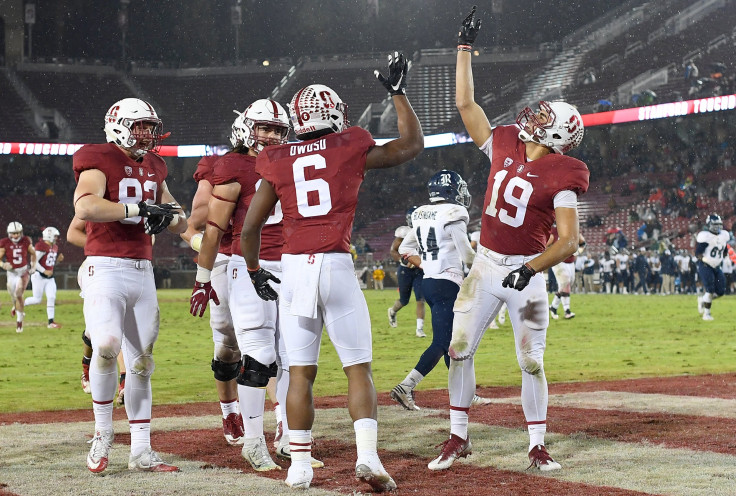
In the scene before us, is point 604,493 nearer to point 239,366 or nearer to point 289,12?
point 239,366

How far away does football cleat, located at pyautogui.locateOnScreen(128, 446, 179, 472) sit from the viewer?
5.48 m

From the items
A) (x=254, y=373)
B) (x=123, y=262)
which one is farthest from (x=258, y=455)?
(x=123, y=262)

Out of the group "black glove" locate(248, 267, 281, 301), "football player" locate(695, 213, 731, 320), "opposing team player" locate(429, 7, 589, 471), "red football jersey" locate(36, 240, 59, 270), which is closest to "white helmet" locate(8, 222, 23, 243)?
Answer: "red football jersey" locate(36, 240, 59, 270)

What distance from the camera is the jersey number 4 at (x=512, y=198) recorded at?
18.6 feet

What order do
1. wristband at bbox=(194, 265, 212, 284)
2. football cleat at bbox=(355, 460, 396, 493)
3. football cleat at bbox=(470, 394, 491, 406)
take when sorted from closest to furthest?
football cleat at bbox=(355, 460, 396, 493)
wristband at bbox=(194, 265, 212, 284)
football cleat at bbox=(470, 394, 491, 406)

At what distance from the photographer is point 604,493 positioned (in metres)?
4.73

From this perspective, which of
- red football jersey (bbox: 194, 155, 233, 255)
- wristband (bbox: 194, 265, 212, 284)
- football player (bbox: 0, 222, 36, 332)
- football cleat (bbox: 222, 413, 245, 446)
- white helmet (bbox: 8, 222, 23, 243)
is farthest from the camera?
white helmet (bbox: 8, 222, 23, 243)

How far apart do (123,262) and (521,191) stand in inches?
98.2

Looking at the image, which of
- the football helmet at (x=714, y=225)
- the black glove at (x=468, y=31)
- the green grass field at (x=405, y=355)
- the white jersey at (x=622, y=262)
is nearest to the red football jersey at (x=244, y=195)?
the black glove at (x=468, y=31)

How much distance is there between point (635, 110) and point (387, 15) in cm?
2096

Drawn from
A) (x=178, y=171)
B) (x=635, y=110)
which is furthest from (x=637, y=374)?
(x=178, y=171)

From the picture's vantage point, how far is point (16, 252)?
17672mm

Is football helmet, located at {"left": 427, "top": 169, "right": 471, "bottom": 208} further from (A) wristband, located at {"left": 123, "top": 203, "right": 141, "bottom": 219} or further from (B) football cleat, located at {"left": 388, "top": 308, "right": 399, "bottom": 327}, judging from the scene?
(B) football cleat, located at {"left": 388, "top": 308, "right": 399, "bottom": 327}

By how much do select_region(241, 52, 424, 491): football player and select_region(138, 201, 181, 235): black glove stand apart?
0.82 metres
